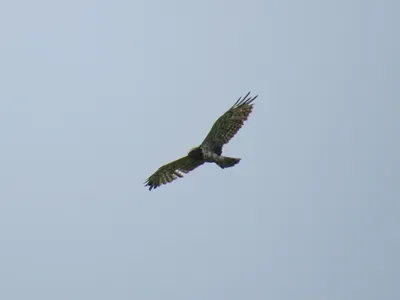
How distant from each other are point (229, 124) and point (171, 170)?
3.65m

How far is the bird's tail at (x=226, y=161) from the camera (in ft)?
119

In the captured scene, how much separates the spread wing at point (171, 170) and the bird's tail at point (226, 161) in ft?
6.71

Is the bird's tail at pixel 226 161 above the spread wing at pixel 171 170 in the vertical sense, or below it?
below

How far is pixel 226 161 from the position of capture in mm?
36438

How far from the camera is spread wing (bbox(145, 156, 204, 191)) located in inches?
1542

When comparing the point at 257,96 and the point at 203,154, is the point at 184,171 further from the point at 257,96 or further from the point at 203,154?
the point at 257,96

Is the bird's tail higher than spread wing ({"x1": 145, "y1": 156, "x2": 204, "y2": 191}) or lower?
lower

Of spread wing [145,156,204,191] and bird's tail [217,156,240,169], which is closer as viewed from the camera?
bird's tail [217,156,240,169]

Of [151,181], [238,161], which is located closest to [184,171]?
[151,181]

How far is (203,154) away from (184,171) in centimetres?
200

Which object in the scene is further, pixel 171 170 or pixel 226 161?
pixel 171 170

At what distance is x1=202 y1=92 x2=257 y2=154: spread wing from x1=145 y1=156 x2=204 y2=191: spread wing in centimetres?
145

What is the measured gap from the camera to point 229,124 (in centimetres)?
3734

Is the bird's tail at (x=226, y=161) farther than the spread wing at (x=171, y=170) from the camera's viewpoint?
No
